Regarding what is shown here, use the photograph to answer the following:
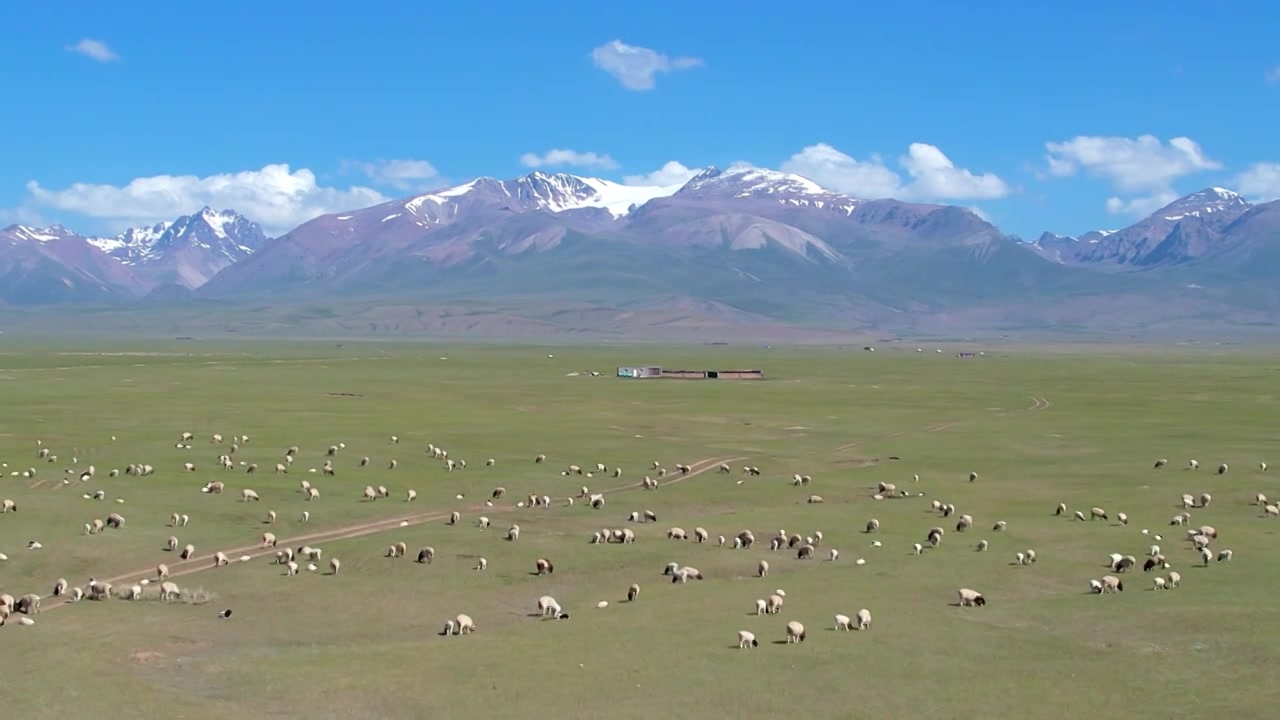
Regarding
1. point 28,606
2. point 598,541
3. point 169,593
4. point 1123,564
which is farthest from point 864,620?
point 28,606

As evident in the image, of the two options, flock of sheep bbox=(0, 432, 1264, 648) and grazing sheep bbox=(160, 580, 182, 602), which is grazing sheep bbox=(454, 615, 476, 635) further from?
grazing sheep bbox=(160, 580, 182, 602)

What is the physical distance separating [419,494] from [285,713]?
27107mm

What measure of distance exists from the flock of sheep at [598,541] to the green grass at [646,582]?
44cm

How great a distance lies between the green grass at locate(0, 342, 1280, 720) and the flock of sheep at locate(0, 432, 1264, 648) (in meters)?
0.44

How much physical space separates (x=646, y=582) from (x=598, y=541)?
5316 millimetres

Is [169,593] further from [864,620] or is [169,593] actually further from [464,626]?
[864,620]

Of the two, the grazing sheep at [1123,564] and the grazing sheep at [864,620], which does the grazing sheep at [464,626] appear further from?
the grazing sheep at [1123,564]

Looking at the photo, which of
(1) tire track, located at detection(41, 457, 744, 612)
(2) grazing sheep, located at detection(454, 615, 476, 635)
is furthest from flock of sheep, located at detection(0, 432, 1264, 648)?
(1) tire track, located at detection(41, 457, 744, 612)

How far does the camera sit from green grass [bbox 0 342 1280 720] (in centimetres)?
2555

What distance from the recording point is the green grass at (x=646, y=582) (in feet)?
83.8

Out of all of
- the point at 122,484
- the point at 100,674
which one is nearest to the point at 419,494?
the point at 122,484

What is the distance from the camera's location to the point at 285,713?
24312 mm

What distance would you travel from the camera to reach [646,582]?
35.9m

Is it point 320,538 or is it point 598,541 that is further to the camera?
point 320,538
